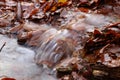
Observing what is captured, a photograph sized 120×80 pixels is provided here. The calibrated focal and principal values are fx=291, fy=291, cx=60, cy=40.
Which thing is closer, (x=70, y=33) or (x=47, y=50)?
(x=47, y=50)

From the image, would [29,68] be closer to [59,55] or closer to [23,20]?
[59,55]

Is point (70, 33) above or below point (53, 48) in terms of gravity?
above

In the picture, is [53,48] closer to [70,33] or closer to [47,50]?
[47,50]

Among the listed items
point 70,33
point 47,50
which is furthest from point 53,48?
point 70,33

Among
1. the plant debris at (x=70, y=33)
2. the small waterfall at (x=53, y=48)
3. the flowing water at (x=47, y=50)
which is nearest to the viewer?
the plant debris at (x=70, y=33)

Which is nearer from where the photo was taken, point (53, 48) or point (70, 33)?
point (53, 48)

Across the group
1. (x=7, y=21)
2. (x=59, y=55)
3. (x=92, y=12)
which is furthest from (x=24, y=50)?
(x=92, y=12)

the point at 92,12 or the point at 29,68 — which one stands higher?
the point at 92,12

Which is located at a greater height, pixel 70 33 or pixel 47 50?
pixel 70 33
